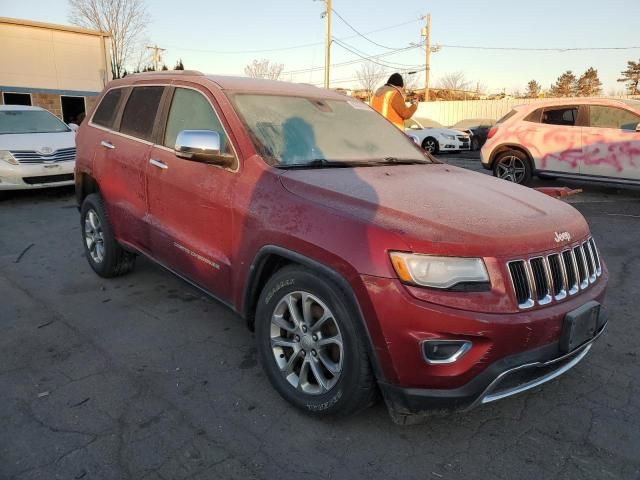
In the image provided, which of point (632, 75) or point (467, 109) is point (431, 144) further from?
point (632, 75)

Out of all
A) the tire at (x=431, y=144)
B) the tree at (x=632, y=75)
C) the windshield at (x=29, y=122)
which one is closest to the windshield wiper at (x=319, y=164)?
the windshield at (x=29, y=122)

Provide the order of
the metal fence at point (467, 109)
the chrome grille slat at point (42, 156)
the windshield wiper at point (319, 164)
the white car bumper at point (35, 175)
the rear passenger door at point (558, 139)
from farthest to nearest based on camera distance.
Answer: the metal fence at point (467, 109) < the rear passenger door at point (558, 139) < the chrome grille slat at point (42, 156) < the white car bumper at point (35, 175) < the windshield wiper at point (319, 164)

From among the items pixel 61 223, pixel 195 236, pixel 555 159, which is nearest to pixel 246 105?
pixel 195 236

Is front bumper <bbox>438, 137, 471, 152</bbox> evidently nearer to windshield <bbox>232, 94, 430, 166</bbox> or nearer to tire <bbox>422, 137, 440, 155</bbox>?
tire <bbox>422, 137, 440, 155</bbox>

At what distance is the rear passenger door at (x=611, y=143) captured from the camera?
8102 millimetres

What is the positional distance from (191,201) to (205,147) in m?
0.47

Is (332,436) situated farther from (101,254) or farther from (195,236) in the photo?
(101,254)

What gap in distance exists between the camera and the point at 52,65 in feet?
78.1

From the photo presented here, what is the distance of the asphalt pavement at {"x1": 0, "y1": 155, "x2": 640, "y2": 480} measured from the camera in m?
2.33

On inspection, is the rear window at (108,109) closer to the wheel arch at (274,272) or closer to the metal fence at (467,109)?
the wheel arch at (274,272)

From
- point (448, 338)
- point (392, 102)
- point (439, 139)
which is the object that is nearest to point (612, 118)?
point (392, 102)

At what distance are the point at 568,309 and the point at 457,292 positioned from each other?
0.61m

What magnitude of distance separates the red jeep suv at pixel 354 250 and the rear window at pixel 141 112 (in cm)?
4

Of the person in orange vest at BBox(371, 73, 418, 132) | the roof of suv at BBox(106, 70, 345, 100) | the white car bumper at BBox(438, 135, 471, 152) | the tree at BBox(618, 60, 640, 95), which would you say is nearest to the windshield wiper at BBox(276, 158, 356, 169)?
the roof of suv at BBox(106, 70, 345, 100)
